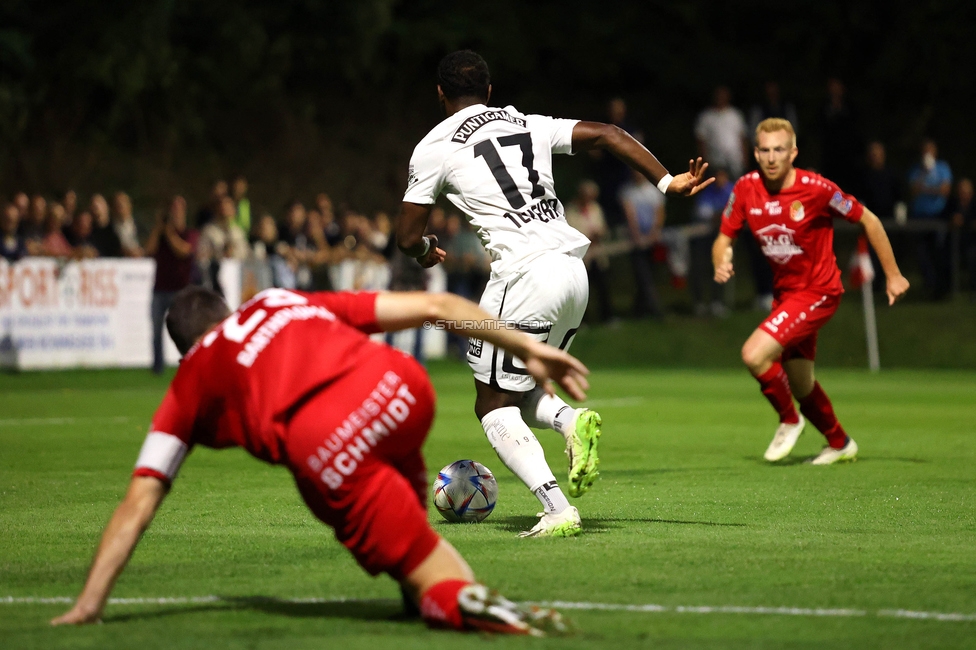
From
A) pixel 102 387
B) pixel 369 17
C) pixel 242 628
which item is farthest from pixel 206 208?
pixel 242 628

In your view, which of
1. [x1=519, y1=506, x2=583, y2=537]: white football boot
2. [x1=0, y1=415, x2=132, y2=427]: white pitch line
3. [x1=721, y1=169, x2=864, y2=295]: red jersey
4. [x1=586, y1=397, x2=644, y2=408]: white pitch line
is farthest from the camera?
[x1=586, y1=397, x2=644, y2=408]: white pitch line

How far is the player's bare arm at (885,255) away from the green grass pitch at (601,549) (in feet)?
4.05

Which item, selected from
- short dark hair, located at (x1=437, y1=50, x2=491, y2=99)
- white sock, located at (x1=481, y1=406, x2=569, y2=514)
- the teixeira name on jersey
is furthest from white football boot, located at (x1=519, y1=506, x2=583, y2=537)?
short dark hair, located at (x1=437, y1=50, x2=491, y2=99)

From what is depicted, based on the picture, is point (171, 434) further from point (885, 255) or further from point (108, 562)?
point (885, 255)

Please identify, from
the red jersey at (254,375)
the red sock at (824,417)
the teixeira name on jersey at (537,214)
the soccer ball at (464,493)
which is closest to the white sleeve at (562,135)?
the teixeira name on jersey at (537,214)

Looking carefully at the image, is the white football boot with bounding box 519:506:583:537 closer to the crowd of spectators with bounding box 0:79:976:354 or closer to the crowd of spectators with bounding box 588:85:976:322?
the crowd of spectators with bounding box 0:79:976:354

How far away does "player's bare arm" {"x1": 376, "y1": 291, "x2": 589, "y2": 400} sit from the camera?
4.79 metres

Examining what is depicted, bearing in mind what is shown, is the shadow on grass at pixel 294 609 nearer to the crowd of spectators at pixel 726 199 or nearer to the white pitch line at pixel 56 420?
the white pitch line at pixel 56 420

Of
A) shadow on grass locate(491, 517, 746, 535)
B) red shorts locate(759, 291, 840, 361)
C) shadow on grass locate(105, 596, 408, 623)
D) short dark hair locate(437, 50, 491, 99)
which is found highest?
short dark hair locate(437, 50, 491, 99)

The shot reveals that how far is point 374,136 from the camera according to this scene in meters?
34.8

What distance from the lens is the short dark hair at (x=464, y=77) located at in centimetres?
738

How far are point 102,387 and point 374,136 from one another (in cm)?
1764

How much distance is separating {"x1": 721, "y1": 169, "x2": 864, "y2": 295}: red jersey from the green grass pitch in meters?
1.39

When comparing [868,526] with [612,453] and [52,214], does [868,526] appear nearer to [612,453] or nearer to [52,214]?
[612,453]
